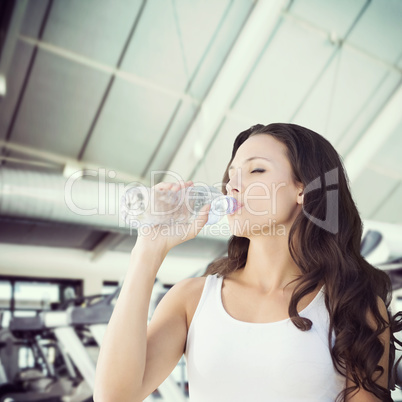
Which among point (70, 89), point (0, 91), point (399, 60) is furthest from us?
point (399, 60)

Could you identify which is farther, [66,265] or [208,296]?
[66,265]

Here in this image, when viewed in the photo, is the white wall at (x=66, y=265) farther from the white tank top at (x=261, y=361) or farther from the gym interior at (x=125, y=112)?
the white tank top at (x=261, y=361)

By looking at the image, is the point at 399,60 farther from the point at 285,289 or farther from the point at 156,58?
the point at 285,289

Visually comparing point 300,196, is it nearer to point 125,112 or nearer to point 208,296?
point 208,296

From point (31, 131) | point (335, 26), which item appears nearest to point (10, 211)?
point (31, 131)

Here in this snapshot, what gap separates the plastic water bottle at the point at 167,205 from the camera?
32.3 inches

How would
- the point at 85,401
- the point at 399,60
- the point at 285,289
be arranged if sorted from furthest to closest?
the point at 399,60 < the point at 85,401 < the point at 285,289

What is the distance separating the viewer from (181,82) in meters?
4.05

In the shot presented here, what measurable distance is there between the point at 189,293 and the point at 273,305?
6.1 inches

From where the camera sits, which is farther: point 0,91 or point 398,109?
point 398,109

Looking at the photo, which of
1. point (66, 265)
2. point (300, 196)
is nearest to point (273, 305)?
point (300, 196)

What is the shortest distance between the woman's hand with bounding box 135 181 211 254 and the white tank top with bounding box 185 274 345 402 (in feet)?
0.47

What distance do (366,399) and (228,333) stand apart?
237mm

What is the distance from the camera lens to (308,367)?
0.73 meters
